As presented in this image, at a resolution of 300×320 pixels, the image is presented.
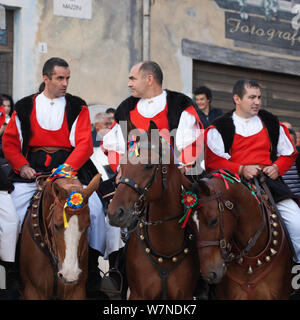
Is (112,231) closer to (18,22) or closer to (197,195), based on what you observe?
(197,195)

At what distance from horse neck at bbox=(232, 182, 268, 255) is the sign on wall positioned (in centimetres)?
710

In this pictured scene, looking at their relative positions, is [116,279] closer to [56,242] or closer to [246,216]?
[56,242]

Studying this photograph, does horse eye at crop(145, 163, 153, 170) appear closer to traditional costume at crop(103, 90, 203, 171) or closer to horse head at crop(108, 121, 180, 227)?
horse head at crop(108, 121, 180, 227)

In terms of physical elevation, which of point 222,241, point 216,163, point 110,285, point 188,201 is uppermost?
point 216,163

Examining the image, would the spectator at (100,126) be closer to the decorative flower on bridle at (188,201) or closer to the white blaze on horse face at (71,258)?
the decorative flower on bridle at (188,201)

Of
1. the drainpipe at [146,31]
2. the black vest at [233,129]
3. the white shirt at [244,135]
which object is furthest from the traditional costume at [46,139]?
the drainpipe at [146,31]

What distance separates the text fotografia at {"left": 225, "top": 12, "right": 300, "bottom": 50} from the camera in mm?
13797

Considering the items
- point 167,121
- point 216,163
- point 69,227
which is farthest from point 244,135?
point 69,227

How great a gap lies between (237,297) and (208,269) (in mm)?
715

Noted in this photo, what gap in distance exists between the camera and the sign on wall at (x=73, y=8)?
1149 centimetres

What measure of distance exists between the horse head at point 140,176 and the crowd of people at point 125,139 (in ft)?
2.43

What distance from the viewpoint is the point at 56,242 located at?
508cm
